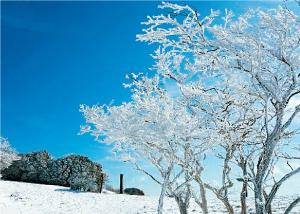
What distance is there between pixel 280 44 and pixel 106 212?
39.3 ft

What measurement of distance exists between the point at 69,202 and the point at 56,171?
5395 mm

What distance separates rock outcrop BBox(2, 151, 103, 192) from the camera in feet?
65.0

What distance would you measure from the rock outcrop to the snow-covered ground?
2025 millimetres

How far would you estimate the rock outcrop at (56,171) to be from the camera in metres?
19.8

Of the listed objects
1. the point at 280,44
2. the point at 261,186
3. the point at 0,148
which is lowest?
the point at 261,186

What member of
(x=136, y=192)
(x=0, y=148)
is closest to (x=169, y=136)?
(x=136, y=192)

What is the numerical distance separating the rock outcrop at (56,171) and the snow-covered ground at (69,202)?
203cm

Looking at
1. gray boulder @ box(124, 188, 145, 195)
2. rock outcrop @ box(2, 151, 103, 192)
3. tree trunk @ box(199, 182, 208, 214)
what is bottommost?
tree trunk @ box(199, 182, 208, 214)

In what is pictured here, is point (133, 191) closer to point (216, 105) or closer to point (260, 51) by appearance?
point (216, 105)

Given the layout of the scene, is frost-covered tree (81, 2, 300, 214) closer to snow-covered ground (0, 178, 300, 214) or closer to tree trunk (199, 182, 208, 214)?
tree trunk (199, 182, 208, 214)

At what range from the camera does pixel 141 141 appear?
5.65 metres

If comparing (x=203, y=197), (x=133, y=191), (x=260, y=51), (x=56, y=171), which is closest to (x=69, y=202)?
(x=56, y=171)

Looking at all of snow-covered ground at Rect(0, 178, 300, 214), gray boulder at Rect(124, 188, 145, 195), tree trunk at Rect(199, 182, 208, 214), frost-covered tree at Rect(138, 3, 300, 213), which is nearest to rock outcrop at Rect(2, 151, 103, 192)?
snow-covered ground at Rect(0, 178, 300, 214)

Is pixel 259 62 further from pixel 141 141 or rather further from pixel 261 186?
pixel 141 141
